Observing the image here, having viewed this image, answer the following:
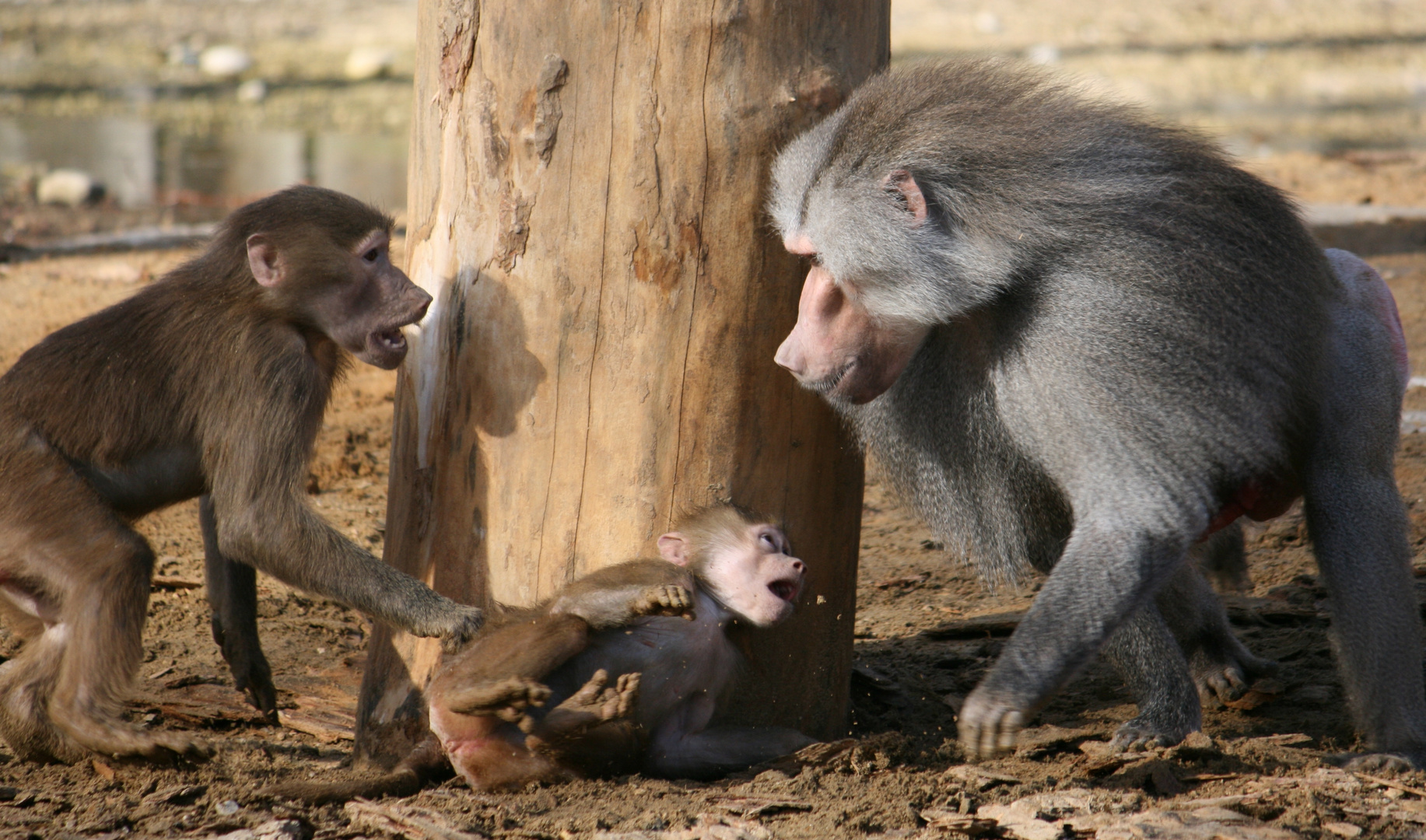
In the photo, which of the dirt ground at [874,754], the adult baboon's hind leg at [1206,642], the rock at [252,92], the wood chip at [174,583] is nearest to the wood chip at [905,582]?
the dirt ground at [874,754]

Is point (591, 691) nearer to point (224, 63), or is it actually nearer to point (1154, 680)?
point (1154, 680)

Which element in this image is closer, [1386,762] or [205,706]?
[1386,762]

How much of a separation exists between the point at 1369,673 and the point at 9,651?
143 inches

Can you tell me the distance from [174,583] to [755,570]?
239 cm

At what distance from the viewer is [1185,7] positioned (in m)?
17.5

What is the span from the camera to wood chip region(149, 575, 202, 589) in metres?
4.44

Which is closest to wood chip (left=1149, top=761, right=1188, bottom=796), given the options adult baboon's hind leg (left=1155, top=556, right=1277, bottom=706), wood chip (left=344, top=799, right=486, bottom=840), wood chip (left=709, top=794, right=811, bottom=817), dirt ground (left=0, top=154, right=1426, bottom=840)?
dirt ground (left=0, top=154, right=1426, bottom=840)

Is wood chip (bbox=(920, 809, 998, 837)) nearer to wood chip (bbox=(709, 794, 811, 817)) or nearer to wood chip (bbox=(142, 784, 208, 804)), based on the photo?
wood chip (bbox=(709, 794, 811, 817))

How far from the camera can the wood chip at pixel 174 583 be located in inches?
175

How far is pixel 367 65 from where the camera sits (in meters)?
14.6

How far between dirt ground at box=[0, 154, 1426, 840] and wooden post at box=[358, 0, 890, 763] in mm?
468

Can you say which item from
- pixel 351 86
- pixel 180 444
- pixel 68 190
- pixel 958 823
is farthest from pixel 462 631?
pixel 351 86

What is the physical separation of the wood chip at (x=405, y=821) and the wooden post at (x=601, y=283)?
1.51 ft

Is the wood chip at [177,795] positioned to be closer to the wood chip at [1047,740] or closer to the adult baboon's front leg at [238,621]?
the adult baboon's front leg at [238,621]
